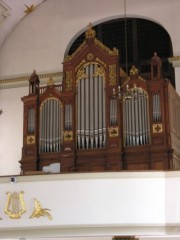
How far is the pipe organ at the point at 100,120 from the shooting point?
11672 millimetres

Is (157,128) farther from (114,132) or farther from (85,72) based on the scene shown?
(85,72)

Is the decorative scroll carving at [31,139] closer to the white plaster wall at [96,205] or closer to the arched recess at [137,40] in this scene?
the white plaster wall at [96,205]

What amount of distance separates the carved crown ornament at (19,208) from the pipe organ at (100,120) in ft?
5.58

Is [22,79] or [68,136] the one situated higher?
[22,79]

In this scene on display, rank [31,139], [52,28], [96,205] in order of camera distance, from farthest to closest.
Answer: [52,28]
[31,139]
[96,205]

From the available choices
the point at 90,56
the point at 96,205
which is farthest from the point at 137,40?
the point at 96,205

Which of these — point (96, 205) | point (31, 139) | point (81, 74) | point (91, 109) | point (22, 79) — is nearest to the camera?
point (96, 205)

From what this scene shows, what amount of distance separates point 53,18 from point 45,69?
57.5 inches

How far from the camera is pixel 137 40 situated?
14344mm

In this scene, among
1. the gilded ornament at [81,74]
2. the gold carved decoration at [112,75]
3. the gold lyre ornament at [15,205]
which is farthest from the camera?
the gilded ornament at [81,74]

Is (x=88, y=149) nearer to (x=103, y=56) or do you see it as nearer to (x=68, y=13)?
(x=103, y=56)

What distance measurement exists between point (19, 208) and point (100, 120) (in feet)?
9.27

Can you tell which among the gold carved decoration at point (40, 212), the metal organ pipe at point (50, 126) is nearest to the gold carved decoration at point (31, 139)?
the metal organ pipe at point (50, 126)

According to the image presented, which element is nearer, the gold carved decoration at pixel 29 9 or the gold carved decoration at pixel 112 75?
the gold carved decoration at pixel 112 75
